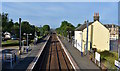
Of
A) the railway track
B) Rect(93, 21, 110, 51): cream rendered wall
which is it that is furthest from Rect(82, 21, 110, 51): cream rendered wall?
the railway track

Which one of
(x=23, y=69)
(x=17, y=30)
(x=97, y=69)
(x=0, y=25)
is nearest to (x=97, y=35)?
(x=97, y=69)

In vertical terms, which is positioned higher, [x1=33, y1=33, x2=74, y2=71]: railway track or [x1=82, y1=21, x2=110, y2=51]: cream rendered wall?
[x1=82, y1=21, x2=110, y2=51]: cream rendered wall

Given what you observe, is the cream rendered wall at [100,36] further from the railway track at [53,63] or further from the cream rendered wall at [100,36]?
the railway track at [53,63]

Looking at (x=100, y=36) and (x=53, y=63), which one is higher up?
(x=100, y=36)

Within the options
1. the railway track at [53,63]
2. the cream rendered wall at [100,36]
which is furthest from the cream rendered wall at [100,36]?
the railway track at [53,63]

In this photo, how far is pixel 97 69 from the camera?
15602mm

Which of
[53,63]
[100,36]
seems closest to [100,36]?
[100,36]

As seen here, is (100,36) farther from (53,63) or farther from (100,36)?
(53,63)

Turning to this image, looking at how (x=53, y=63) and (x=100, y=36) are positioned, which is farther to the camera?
(x=100, y=36)

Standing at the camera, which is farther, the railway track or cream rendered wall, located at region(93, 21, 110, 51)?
cream rendered wall, located at region(93, 21, 110, 51)

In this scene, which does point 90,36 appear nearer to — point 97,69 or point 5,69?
point 97,69

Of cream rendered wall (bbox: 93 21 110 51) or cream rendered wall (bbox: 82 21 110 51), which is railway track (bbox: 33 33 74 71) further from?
cream rendered wall (bbox: 93 21 110 51)

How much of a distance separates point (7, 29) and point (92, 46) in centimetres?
2086

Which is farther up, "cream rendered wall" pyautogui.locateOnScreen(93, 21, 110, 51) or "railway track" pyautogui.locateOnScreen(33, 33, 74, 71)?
"cream rendered wall" pyautogui.locateOnScreen(93, 21, 110, 51)
